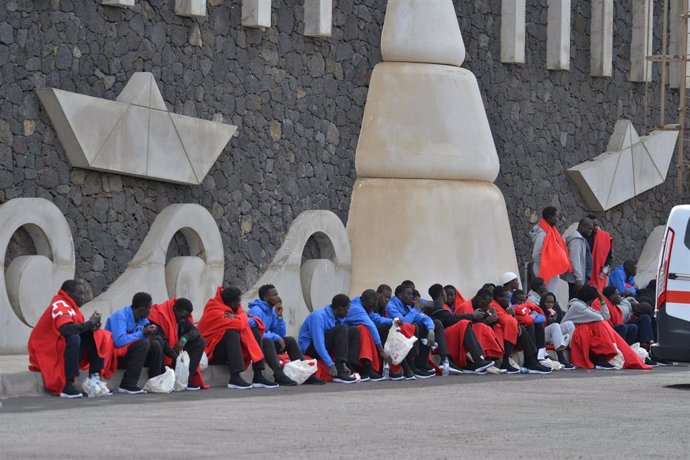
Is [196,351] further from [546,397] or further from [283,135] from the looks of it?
[283,135]

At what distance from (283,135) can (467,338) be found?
4.36 metres

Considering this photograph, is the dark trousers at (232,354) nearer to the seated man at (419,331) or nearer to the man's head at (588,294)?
the seated man at (419,331)

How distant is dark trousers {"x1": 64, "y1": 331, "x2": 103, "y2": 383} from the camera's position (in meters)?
13.4

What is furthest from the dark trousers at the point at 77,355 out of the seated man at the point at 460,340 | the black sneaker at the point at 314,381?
the seated man at the point at 460,340

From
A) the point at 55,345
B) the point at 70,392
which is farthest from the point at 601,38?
the point at 70,392

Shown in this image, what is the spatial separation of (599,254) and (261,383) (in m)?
7.56

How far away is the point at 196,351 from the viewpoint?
14.5 m

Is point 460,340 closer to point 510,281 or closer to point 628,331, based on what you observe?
point 510,281

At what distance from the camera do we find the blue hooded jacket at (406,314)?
1691cm

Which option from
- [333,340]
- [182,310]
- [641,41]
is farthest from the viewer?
[641,41]

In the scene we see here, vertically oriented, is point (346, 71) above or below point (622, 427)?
above

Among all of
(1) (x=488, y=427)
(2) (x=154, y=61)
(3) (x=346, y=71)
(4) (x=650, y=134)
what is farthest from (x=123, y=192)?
(4) (x=650, y=134)

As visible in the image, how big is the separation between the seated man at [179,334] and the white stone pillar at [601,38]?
13.0 metres

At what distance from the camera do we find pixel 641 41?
88.4ft
